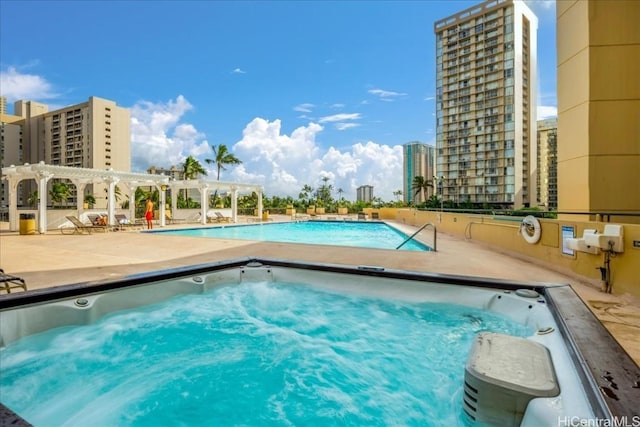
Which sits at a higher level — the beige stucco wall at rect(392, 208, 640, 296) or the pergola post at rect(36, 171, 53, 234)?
the pergola post at rect(36, 171, 53, 234)

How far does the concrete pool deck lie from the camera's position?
328 cm

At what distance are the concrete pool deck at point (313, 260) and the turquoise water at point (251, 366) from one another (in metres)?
1.20

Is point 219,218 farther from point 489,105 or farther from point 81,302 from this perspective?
point 489,105

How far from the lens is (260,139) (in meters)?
31.8

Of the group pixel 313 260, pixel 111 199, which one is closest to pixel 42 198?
pixel 111 199

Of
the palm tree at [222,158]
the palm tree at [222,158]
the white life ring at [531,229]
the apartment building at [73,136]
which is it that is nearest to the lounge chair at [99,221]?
the white life ring at [531,229]

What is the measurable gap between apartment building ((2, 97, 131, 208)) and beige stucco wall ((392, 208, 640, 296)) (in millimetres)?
59557

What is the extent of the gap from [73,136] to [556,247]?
67.8m

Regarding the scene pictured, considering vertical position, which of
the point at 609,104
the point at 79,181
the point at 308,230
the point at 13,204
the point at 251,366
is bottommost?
the point at 251,366

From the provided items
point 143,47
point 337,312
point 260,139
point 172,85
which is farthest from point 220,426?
point 172,85

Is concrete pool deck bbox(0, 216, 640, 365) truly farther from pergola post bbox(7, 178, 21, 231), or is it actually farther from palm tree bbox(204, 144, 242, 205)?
palm tree bbox(204, 144, 242, 205)

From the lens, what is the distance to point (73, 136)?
5431 cm

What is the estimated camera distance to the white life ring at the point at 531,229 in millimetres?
5444

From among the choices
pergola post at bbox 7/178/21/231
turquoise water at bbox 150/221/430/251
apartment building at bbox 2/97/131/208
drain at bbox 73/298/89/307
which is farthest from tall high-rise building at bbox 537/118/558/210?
apartment building at bbox 2/97/131/208
